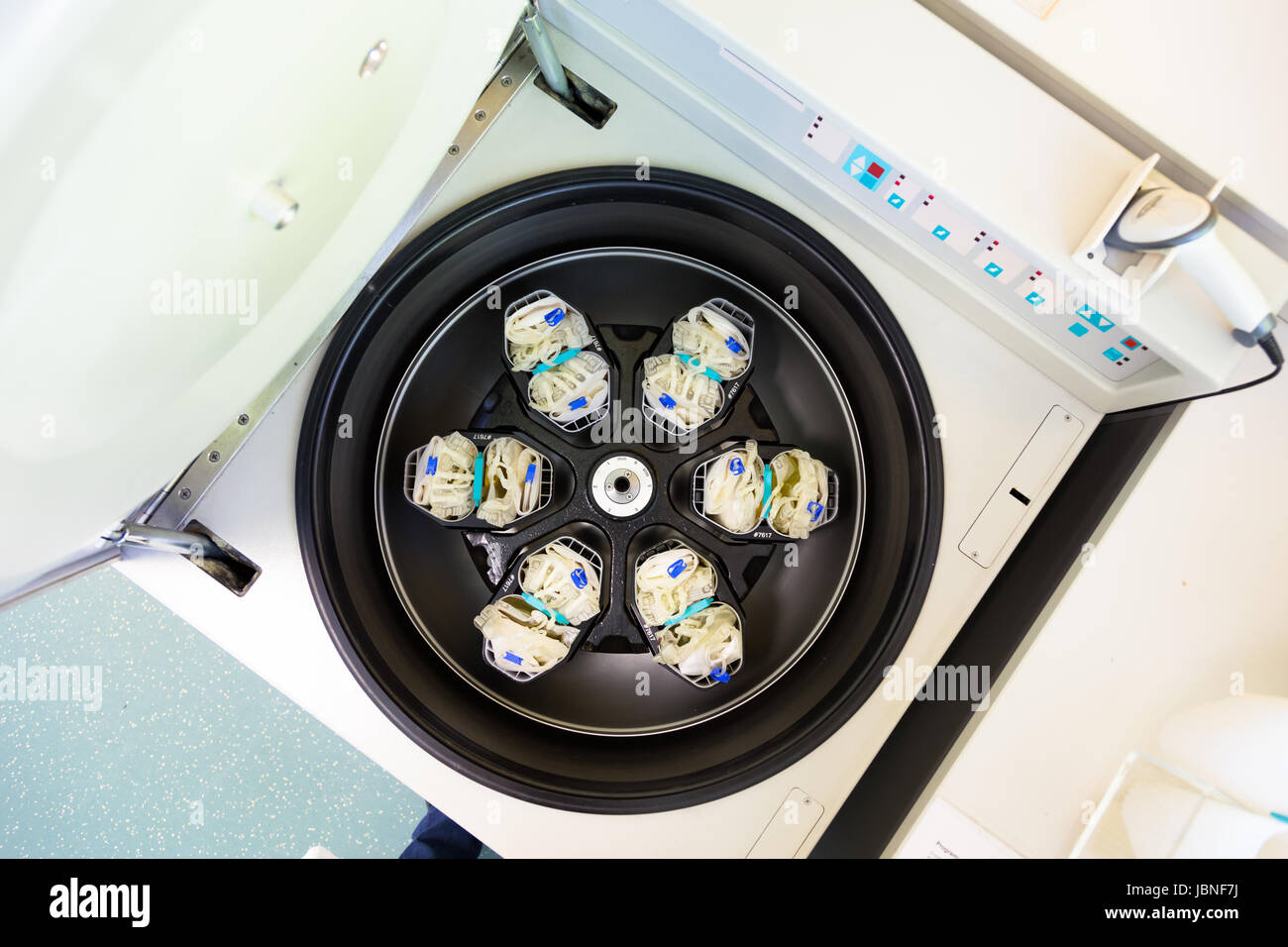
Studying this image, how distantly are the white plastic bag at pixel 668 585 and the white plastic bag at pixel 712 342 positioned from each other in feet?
0.91

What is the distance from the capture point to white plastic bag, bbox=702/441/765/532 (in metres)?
1.09

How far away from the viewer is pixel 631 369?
1.21m

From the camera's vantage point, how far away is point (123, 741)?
1.65 metres

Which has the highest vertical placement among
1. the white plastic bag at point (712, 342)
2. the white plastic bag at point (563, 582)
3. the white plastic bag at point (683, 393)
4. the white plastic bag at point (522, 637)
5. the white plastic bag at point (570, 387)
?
the white plastic bag at point (712, 342)

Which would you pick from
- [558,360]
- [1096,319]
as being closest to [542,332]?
[558,360]

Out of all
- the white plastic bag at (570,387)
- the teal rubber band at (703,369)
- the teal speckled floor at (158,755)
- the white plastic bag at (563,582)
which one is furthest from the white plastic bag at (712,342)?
the teal speckled floor at (158,755)

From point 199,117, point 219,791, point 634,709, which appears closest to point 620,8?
point 199,117

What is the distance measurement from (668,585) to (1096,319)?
640mm

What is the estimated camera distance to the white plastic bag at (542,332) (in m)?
1.07

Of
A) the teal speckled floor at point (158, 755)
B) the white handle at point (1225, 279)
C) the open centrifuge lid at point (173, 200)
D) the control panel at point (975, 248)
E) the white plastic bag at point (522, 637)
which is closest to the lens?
the open centrifuge lid at point (173, 200)

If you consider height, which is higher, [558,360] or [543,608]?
[558,360]

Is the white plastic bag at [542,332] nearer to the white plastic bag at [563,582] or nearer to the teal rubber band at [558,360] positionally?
the teal rubber band at [558,360]

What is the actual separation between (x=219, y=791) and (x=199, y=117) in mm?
1549

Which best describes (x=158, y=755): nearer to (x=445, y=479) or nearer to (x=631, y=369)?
(x=445, y=479)
